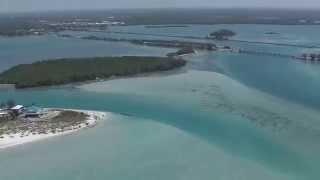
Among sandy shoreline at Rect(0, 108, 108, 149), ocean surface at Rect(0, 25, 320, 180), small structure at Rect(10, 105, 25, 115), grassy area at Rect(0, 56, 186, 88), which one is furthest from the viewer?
grassy area at Rect(0, 56, 186, 88)

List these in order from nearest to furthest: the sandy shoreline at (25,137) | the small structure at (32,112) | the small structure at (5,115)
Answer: the sandy shoreline at (25,137) < the small structure at (5,115) < the small structure at (32,112)

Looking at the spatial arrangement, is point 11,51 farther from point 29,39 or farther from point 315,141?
point 315,141

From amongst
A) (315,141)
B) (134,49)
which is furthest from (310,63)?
(315,141)

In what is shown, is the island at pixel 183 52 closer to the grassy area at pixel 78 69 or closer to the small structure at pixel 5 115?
the grassy area at pixel 78 69

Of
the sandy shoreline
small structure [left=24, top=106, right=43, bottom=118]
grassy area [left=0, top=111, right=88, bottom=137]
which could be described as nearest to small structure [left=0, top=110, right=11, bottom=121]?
grassy area [left=0, top=111, right=88, bottom=137]

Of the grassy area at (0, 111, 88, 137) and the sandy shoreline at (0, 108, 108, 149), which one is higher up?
→ the grassy area at (0, 111, 88, 137)

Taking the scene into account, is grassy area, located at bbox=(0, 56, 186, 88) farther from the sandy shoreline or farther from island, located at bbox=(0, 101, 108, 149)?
the sandy shoreline

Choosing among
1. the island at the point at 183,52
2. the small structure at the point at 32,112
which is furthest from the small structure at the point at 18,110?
the island at the point at 183,52
